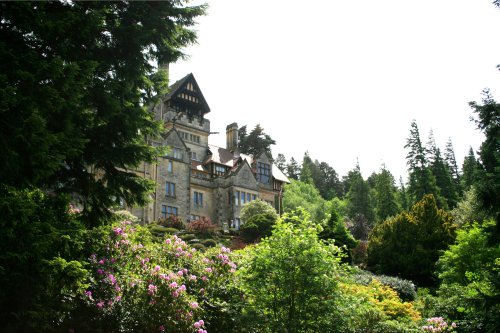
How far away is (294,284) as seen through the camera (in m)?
12.1

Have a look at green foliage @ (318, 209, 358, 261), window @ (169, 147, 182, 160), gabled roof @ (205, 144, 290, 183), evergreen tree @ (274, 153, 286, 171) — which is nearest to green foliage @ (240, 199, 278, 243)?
green foliage @ (318, 209, 358, 261)

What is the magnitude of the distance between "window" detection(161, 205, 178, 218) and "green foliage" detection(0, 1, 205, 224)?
27758 millimetres

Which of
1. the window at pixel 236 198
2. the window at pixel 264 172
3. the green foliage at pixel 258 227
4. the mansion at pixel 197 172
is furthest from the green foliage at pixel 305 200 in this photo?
the green foliage at pixel 258 227

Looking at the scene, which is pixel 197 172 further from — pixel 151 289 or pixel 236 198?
pixel 151 289

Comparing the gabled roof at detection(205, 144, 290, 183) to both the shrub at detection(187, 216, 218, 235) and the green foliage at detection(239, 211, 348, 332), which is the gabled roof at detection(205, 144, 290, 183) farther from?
the green foliage at detection(239, 211, 348, 332)

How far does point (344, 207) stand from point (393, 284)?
5220cm

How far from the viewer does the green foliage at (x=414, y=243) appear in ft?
99.4

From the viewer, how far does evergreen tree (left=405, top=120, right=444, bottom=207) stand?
5592 cm

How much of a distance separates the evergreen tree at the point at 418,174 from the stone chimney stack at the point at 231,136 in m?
20.8

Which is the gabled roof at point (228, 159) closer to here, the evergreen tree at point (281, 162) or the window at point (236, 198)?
the window at point (236, 198)

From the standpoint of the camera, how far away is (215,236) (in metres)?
35.7

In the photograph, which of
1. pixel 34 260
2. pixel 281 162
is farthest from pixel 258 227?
pixel 281 162

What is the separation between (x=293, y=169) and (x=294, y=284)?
86.4 metres

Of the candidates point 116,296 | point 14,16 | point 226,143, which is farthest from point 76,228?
point 226,143
